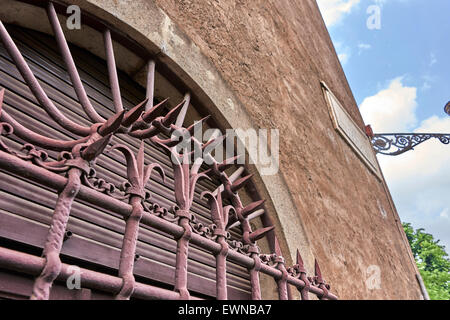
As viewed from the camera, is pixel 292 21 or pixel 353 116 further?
pixel 353 116

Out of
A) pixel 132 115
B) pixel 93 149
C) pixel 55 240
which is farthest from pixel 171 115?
pixel 55 240

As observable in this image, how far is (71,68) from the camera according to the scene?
141 cm

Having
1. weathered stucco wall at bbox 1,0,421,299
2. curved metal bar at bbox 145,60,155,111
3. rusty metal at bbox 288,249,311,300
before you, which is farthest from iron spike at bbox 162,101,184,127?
rusty metal at bbox 288,249,311,300

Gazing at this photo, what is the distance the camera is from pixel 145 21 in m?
1.88

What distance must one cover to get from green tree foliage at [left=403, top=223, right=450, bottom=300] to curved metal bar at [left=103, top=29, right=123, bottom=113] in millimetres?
15136

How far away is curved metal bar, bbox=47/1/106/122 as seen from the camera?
4.24ft

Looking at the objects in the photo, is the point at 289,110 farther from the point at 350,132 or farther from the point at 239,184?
the point at 350,132

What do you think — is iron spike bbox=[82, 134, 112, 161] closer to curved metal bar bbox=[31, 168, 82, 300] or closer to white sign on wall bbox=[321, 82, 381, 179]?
curved metal bar bbox=[31, 168, 82, 300]

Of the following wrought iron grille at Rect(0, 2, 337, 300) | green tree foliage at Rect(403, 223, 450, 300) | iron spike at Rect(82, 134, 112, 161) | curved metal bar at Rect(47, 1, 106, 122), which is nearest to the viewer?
wrought iron grille at Rect(0, 2, 337, 300)
